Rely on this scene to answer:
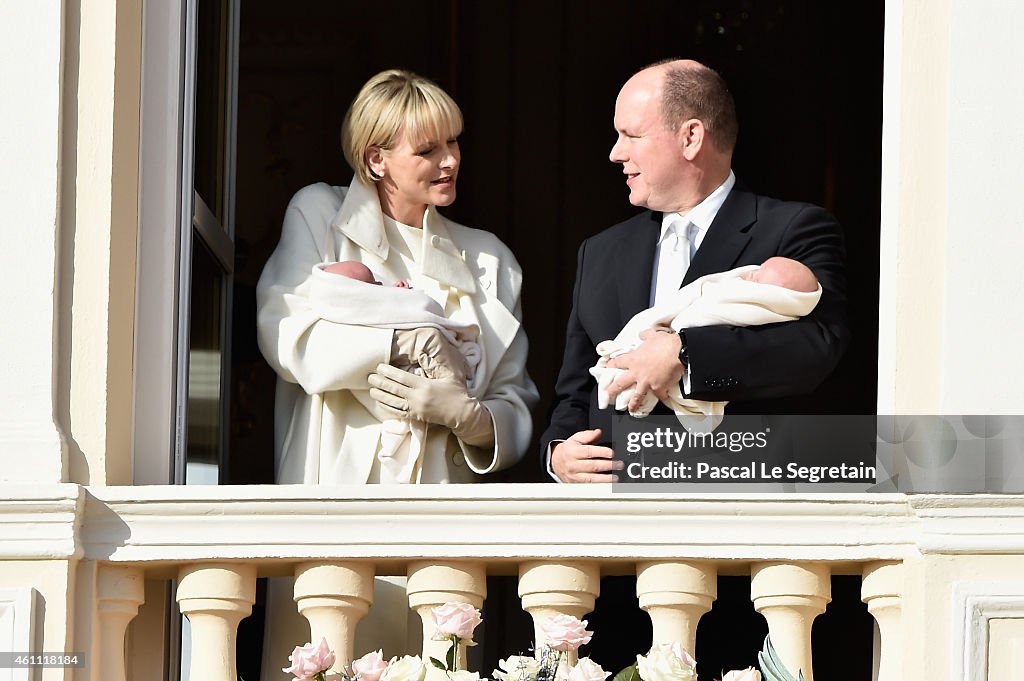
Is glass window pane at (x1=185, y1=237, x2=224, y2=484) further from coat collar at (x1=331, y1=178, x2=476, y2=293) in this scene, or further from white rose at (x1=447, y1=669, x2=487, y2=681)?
white rose at (x1=447, y1=669, x2=487, y2=681)

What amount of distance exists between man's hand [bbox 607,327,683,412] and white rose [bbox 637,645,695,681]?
87 cm

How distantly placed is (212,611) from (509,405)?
946 millimetres

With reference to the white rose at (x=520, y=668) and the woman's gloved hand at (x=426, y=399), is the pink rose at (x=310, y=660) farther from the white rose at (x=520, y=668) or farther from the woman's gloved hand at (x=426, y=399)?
the woman's gloved hand at (x=426, y=399)

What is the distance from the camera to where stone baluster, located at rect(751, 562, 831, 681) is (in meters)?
4.02

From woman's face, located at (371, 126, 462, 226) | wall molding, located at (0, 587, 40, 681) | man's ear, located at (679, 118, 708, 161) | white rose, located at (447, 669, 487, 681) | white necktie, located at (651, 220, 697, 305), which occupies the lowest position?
white rose, located at (447, 669, 487, 681)

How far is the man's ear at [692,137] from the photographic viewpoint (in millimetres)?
4656

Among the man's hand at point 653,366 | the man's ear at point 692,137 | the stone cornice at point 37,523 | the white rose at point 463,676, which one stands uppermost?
the man's ear at point 692,137

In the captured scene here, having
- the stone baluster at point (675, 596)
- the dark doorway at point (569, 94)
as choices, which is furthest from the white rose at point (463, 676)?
the dark doorway at point (569, 94)

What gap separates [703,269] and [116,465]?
1.36 m

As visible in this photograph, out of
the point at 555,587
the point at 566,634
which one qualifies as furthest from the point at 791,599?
the point at 566,634

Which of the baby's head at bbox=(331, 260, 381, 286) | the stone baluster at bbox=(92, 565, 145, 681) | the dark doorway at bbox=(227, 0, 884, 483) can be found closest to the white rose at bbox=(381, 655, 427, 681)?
the stone baluster at bbox=(92, 565, 145, 681)

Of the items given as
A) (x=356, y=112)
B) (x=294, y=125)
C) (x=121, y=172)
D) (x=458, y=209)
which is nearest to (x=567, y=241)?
(x=458, y=209)

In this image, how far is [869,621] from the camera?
5.80 meters

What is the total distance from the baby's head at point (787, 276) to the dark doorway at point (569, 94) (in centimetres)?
277
